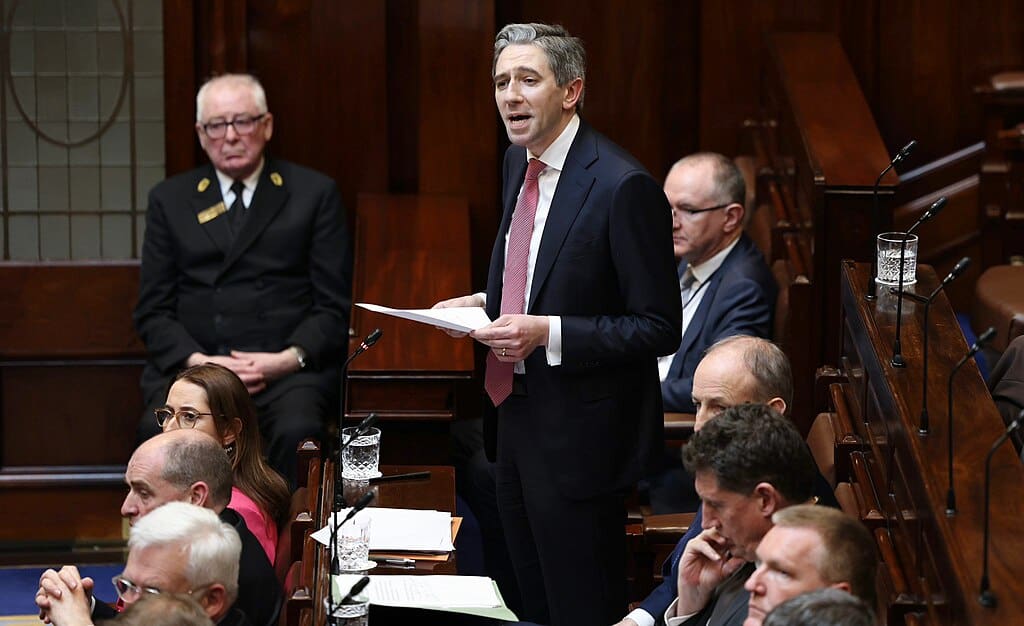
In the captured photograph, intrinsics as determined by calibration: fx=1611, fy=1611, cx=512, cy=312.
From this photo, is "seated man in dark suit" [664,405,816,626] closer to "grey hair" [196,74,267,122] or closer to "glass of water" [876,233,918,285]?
"glass of water" [876,233,918,285]

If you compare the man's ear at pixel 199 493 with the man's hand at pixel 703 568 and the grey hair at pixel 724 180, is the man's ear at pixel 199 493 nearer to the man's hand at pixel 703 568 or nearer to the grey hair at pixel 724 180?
the man's hand at pixel 703 568

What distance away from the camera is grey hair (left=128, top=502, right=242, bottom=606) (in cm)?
283

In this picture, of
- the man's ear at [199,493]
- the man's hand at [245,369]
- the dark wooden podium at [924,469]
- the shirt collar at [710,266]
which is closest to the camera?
the dark wooden podium at [924,469]

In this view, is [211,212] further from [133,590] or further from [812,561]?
[812,561]

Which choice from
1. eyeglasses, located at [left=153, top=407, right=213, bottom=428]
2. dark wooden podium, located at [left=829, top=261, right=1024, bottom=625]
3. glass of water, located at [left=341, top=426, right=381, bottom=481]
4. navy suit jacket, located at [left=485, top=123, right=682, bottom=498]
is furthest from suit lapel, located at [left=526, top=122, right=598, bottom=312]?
eyeglasses, located at [left=153, top=407, right=213, bottom=428]

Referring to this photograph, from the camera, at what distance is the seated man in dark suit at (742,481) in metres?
2.74

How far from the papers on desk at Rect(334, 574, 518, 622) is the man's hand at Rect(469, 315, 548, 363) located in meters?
0.49

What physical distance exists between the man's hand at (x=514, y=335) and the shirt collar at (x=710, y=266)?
133cm

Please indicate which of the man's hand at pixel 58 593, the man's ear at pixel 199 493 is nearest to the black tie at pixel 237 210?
the man's ear at pixel 199 493

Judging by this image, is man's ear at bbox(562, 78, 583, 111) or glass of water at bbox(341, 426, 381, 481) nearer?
man's ear at bbox(562, 78, 583, 111)

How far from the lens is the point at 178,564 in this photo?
2826 millimetres

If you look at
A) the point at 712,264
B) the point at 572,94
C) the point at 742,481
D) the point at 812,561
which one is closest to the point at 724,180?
the point at 712,264

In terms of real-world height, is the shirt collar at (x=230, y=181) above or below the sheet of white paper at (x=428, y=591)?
above

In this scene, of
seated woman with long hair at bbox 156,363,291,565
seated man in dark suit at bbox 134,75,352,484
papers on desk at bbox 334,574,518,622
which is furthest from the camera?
seated man in dark suit at bbox 134,75,352,484
